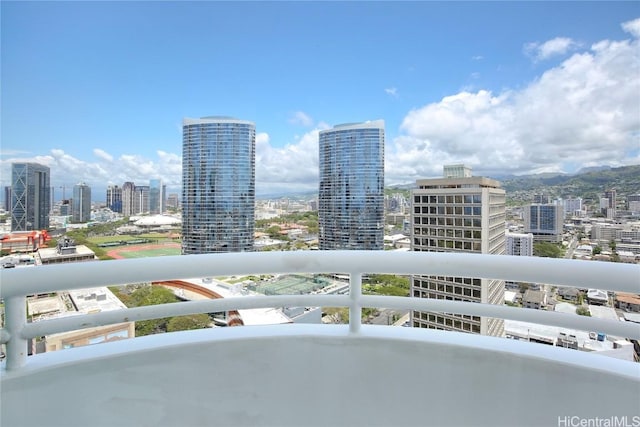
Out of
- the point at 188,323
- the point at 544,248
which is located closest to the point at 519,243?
the point at 544,248

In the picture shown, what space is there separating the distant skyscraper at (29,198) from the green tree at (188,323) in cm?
139

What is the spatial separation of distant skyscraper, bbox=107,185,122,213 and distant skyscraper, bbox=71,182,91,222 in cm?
12

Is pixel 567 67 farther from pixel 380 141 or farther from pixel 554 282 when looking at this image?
pixel 554 282

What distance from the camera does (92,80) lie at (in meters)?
2.70

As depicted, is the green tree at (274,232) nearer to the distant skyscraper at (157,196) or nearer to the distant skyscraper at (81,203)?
the distant skyscraper at (157,196)

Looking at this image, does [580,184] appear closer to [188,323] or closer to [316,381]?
[316,381]

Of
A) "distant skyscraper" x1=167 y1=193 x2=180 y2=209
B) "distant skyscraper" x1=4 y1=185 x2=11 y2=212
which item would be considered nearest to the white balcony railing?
"distant skyscraper" x1=4 y1=185 x2=11 y2=212

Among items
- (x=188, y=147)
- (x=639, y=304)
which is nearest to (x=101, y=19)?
(x=188, y=147)

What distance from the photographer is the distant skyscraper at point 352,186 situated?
7.97ft

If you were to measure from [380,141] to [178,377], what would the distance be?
2.32m

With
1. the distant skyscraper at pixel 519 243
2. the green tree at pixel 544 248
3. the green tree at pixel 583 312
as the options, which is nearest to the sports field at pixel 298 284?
the green tree at pixel 583 312

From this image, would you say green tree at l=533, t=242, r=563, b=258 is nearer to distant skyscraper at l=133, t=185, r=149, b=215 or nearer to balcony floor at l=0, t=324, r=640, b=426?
balcony floor at l=0, t=324, r=640, b=426

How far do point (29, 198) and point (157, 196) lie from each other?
0.79m

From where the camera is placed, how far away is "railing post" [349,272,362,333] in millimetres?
990
